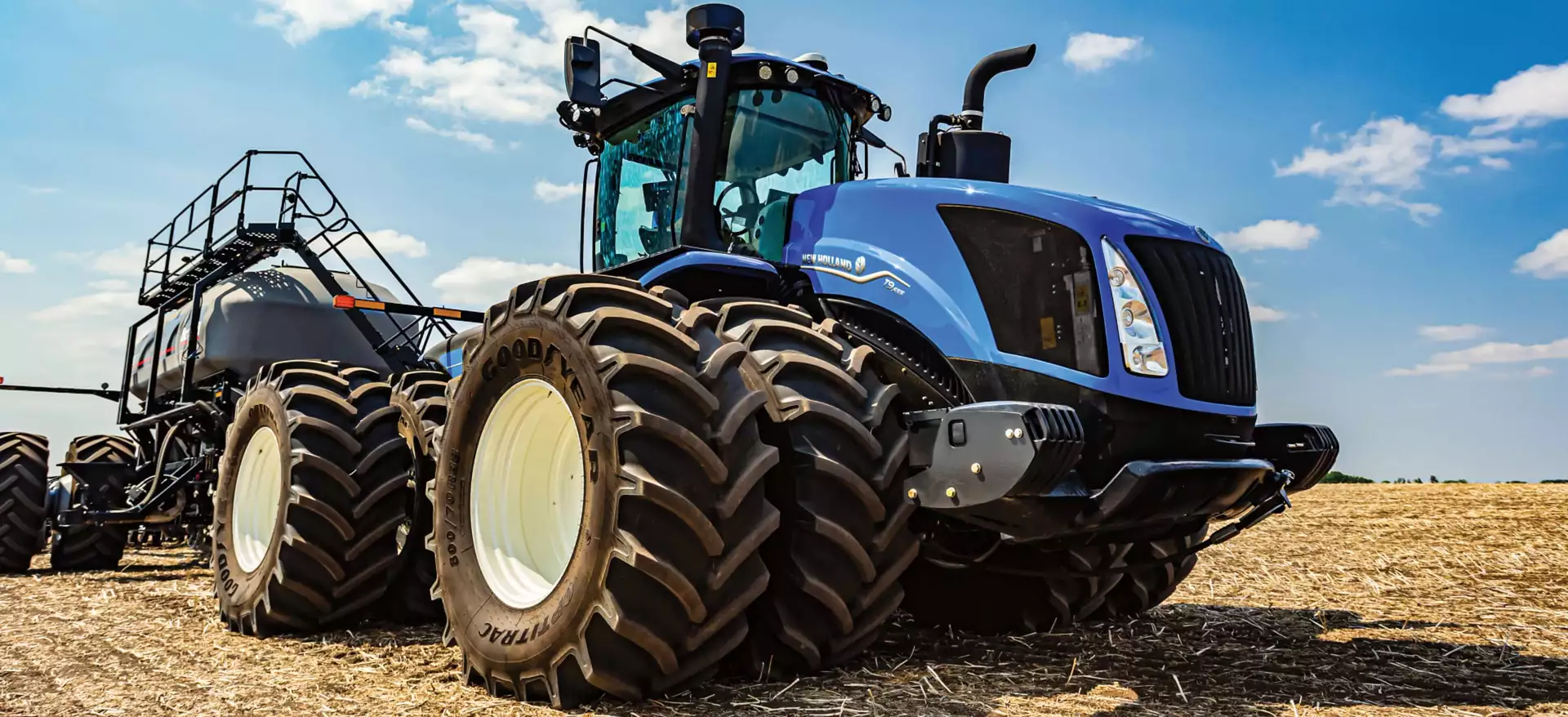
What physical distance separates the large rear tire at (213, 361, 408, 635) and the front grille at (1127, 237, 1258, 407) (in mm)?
Answer: 4129

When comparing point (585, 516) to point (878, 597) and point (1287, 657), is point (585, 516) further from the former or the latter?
point (1287, 657)

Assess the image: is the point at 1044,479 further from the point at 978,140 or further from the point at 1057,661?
the point at 978,140

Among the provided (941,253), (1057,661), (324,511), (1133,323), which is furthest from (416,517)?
(1133,323)

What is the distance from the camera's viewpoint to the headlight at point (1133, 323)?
4188mm

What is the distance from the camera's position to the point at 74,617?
6934mm

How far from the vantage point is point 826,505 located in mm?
3889

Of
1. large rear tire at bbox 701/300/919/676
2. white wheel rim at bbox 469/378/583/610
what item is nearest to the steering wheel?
large rear tire at bbox 701/300/919/676

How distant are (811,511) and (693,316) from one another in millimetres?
858

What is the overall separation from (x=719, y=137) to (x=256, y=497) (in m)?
3.97

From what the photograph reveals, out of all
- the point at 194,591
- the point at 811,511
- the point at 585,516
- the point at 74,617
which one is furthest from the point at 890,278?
the point at 194,591

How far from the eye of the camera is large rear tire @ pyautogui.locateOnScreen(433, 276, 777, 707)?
3707 mm

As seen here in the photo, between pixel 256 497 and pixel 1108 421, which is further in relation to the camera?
pixel 256 497

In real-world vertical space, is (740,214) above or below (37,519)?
above

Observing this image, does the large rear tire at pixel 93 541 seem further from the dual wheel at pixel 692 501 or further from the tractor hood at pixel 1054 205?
the tractor hood at pixel 1054 205
